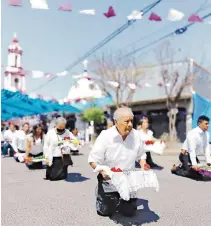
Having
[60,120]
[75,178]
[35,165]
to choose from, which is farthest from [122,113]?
[35,165]

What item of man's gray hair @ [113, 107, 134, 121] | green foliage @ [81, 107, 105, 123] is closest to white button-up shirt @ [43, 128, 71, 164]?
man's gray hair @ [113, 107, 134, 121]

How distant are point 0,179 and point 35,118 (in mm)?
35129

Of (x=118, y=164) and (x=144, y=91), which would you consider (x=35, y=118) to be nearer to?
(x=144, y=91)

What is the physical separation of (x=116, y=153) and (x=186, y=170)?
13.5 ft

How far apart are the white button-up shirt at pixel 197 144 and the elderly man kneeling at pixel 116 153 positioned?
10.1 ft

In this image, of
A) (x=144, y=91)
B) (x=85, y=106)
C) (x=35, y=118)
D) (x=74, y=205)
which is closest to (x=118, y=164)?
(x=74, y=205)

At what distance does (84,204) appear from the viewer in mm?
5086

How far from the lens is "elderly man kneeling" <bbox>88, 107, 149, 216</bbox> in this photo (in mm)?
4117

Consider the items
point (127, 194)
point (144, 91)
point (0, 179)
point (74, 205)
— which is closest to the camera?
point (127, 194)

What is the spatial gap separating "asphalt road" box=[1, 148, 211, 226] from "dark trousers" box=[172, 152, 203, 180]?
249mm

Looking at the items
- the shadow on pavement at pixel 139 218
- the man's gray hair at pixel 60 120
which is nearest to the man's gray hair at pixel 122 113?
the shadow on pavement at pixel 139 218

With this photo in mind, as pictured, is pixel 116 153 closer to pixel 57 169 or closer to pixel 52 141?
pixel 52 141

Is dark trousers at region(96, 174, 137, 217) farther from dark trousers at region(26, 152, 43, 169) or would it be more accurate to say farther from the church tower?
the church tower

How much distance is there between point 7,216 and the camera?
439 centimetres
